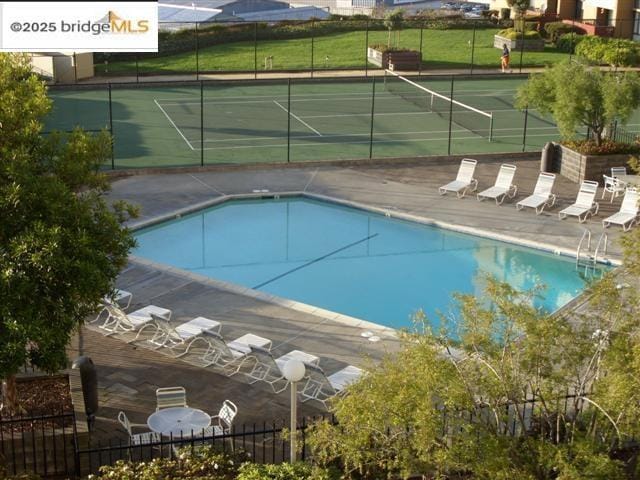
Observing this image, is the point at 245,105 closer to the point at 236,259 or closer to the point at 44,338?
the point at 236,259

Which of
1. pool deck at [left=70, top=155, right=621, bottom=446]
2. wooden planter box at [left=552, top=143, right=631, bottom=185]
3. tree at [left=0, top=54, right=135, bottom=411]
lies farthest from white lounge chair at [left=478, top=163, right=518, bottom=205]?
tree at [left=0, top=54, right=135, bottom=411]

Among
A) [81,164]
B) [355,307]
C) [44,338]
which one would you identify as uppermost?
[81,164]

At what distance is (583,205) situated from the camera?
2484 cm

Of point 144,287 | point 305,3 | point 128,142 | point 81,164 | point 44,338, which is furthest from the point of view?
point 305,3

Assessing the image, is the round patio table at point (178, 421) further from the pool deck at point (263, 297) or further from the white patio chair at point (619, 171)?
the white patio chair at point (619, 171)

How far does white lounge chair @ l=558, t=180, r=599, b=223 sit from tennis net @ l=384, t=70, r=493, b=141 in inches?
315

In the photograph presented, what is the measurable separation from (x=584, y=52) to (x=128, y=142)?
27.4 m

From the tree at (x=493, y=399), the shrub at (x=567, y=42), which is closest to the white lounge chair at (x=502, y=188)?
the tree at (x=493, y=399)

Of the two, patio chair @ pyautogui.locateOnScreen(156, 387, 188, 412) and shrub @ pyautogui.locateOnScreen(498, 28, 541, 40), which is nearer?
patio chair @ pyautogui.locateOnScreen(156, 387, 188, 412)

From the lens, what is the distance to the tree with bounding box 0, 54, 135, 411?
11.8 metres

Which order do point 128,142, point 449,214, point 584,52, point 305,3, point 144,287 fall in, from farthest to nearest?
point 305,3 → point 584,52 → point 128,142 → point 449,214 → point 144,287

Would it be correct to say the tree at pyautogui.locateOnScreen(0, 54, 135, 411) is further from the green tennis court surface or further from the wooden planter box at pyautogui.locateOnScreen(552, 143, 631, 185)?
the wooden planter box at pyautogui.locateOnScreen(552, 143, 631, 185)

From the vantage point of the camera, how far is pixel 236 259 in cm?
2331

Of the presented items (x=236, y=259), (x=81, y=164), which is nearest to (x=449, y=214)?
(x=236, y=259)
